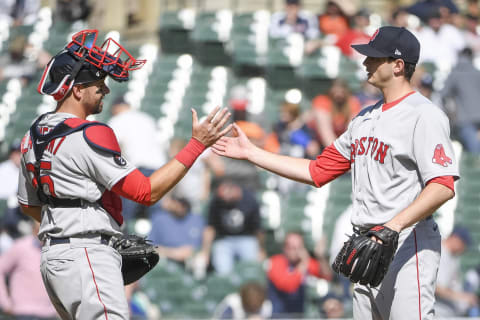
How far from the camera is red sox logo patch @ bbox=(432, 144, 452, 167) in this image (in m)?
3.52

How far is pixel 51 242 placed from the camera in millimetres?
3658

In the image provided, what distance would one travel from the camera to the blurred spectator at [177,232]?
8.30 m

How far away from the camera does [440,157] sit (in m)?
3.53

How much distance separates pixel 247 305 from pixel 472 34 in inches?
245

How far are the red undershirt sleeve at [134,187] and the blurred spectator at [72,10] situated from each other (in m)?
9.08

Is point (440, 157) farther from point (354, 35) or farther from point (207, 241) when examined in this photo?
point (354, 35)

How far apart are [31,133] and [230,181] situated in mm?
5014

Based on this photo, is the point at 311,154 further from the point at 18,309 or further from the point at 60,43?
the point at 60,43

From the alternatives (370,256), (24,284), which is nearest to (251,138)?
(24,284)

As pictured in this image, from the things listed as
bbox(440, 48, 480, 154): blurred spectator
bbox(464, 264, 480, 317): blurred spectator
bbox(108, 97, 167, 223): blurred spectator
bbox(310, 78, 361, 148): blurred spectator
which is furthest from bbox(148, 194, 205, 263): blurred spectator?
bbox(440, 48, 480, 154): blurred spectator

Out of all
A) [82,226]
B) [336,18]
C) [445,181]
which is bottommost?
[82,226]

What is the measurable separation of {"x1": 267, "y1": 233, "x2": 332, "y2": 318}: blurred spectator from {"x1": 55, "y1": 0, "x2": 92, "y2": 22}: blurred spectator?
19.6 feet

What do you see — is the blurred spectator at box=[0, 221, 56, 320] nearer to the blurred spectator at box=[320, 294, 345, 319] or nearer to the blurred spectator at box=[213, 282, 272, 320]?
the blurred spectator at box=[213, 282, 272, 320]

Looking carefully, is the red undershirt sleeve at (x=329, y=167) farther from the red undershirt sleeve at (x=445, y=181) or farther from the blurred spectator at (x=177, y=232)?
the blurred spectator at (x=177, y=232)
